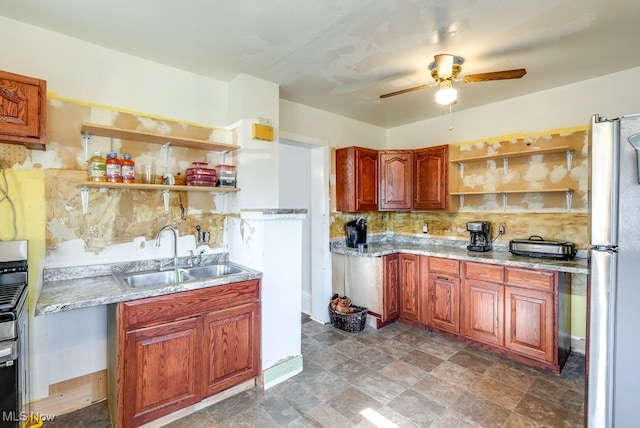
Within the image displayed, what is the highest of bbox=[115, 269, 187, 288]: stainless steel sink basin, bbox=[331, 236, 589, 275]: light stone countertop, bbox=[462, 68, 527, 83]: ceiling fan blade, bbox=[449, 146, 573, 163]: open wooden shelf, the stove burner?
bbox=[462, 68, 527, 83]: ceiling fan blade

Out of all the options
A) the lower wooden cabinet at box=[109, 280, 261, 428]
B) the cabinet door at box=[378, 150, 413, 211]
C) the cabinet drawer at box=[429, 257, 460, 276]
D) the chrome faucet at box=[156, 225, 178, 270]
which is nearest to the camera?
the lower wooden cabinet at box=[109, 280, 261, 428]

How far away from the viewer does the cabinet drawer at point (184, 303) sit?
1.82 m

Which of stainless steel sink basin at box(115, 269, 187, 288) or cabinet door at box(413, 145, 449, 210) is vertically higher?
cabinet door at box(413, 145, 449, 210)

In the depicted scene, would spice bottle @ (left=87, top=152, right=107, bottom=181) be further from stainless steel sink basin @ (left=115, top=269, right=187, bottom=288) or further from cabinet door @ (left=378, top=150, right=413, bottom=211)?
cabinet door @ (left=378, top=150, right=413, bottom=211)

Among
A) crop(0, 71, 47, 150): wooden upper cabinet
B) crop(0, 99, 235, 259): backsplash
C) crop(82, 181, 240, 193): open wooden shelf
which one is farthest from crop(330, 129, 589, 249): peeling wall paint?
crop(0, 71, 47, 150): wooden upper cabinet

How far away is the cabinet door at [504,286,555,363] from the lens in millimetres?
2561

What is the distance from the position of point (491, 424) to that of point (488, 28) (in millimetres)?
2566

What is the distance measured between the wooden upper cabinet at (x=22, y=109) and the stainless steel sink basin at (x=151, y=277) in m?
1.01

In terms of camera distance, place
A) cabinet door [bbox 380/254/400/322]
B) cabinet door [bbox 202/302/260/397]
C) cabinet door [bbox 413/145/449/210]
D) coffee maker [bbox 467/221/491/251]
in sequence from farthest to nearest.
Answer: cabinet door [bbox 413/145/449/210]
cabinet door [bbox 380/254/400/322]
coffee maker [bbox 467/221/491/251]
cabinet door [bbox 202/302/260/397]

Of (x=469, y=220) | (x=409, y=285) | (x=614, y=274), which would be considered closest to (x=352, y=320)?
(x=409, y=285)

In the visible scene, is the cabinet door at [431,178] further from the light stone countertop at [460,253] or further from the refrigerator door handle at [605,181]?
the refrigerator door handle at [605,181]

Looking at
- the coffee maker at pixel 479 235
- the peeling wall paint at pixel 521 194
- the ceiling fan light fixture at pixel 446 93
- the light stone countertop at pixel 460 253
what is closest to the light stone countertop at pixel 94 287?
the light stone countertop at pixel 460 253

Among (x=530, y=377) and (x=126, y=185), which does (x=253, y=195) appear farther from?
(x=530, y=377)

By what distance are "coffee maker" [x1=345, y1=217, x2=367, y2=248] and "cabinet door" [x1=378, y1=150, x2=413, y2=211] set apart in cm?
34
